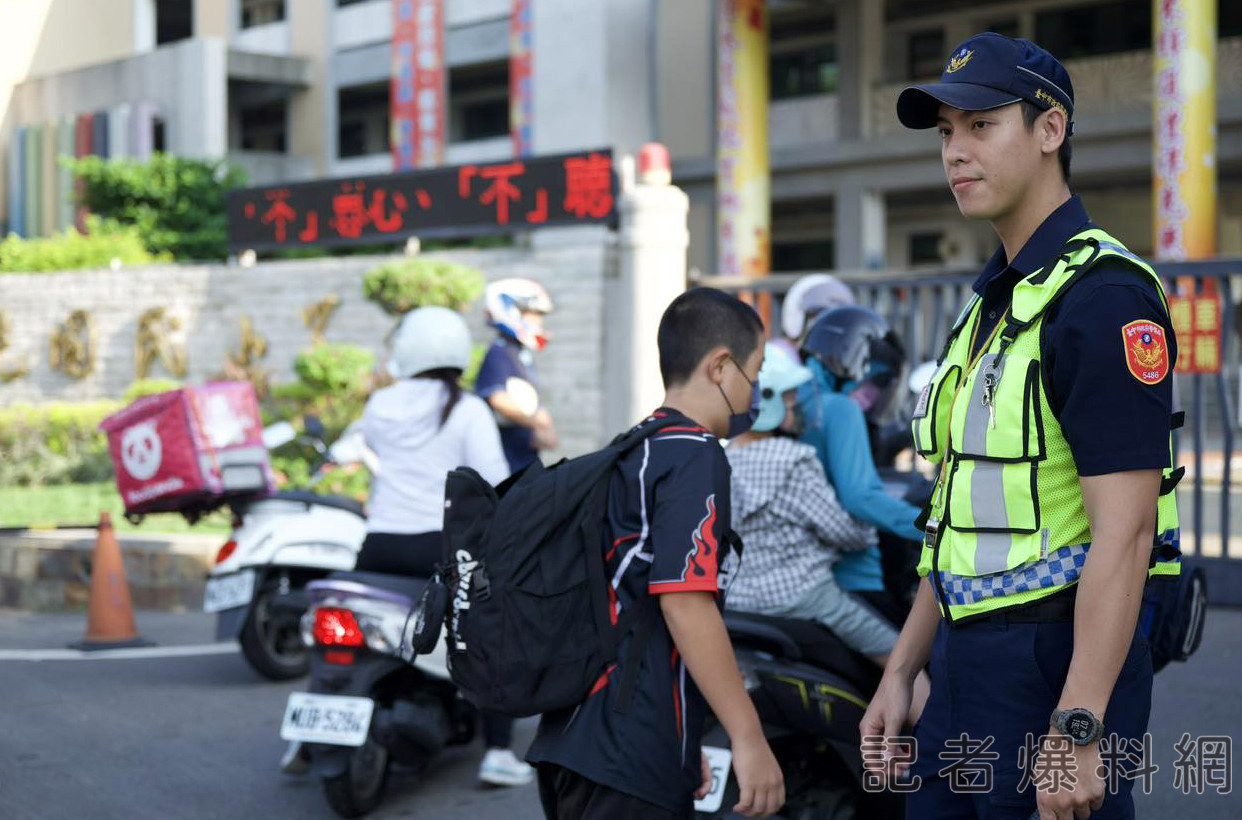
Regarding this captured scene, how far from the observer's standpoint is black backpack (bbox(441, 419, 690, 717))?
8.20 ft

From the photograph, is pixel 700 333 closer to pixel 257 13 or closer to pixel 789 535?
pixel 789 535

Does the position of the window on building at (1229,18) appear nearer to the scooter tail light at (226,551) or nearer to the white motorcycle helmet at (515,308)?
the white motorcycle helmet at (515,308)

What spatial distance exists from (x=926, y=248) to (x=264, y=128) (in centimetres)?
1660

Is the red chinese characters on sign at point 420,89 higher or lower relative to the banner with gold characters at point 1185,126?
higher

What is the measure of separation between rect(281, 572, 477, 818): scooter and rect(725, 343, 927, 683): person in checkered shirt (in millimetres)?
1355

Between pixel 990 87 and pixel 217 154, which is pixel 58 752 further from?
pixel 217 154

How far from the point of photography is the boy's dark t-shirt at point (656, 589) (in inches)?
97.7

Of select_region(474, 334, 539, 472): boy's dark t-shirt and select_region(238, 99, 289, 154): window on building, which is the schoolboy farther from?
select_region(238, 99, 289, 154): window on building

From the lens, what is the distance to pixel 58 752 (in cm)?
562

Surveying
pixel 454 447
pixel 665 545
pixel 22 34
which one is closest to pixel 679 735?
pixel 665 545

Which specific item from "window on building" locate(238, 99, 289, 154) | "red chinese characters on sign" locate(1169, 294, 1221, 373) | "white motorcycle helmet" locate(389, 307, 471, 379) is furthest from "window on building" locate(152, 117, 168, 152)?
"white motorcycle helmet" locate(389, 307, 471, 379)

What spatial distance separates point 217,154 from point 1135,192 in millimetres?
18526

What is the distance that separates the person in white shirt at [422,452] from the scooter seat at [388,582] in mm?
77

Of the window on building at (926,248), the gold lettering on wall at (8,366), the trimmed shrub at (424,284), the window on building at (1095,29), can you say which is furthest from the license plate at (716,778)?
the window on building at (926,248)
